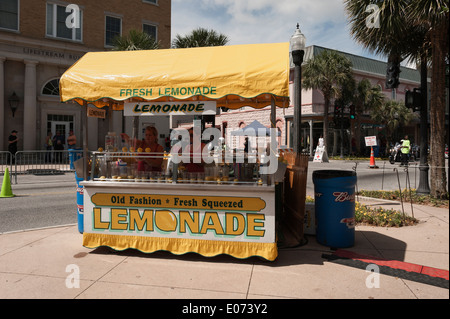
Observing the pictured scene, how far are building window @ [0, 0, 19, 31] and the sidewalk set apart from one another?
2188 cm

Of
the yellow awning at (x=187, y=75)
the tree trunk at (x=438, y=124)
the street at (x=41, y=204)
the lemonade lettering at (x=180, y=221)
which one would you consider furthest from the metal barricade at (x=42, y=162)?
the tree trunk at (x=438, y=124)

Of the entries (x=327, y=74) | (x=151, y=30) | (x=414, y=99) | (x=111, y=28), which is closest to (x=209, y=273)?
(x=414, y=99)

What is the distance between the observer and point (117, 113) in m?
25.8

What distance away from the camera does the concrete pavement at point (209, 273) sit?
384 cm

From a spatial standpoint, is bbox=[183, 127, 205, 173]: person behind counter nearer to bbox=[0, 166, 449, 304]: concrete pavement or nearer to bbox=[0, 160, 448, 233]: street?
bbox=[0, 166, 449, 304]: concrete pavement

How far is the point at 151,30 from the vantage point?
91.8 feet

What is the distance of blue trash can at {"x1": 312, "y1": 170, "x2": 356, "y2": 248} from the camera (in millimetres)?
5258

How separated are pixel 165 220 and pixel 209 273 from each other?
118 centimetres

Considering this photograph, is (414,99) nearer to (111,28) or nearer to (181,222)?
(181,222)

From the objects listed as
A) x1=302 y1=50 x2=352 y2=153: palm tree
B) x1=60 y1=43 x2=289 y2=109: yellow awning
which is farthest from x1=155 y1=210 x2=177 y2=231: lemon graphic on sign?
x1=302 y1=50 x2=352 y2=153: palm tree

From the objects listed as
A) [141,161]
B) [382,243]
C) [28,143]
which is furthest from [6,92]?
[382,243]

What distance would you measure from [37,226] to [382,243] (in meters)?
6.87

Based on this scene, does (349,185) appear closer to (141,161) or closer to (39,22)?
(141,161)
